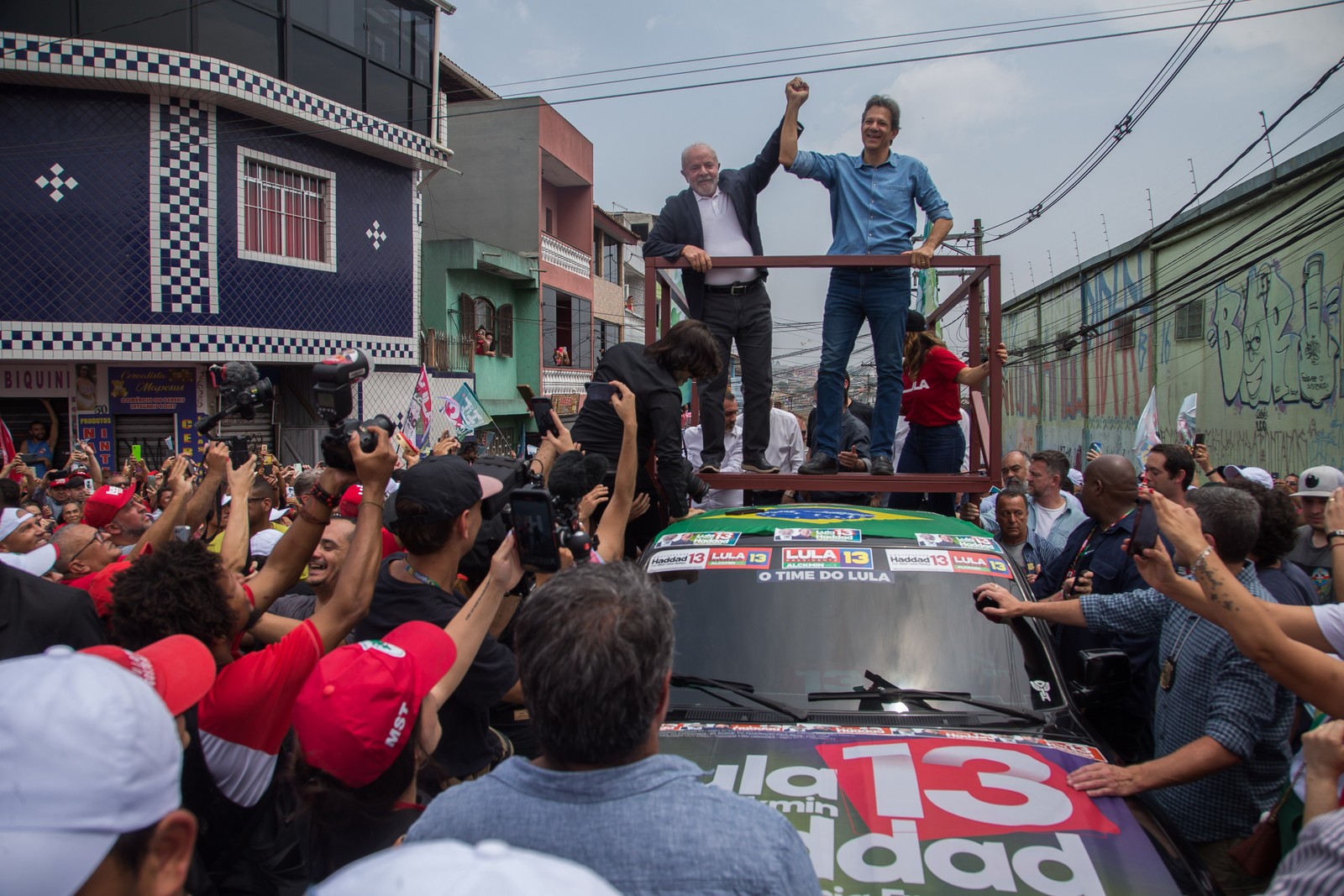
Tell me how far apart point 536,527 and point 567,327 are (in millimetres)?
25416

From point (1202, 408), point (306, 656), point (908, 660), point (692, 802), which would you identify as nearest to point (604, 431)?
point (908, 660)

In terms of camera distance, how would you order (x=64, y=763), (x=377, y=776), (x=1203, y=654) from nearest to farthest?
(x=64, y=763) < (x=377, y=776) < (x=1203, y=654)

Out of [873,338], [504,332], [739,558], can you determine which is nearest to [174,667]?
[739,558]

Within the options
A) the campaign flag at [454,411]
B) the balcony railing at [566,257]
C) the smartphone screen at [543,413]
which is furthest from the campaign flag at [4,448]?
the balcony railing at [566,257]

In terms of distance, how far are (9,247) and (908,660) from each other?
45.0 feet

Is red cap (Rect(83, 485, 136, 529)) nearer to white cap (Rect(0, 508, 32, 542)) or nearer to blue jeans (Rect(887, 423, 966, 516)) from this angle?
white cap (Rect(0, 508, 32, 542))

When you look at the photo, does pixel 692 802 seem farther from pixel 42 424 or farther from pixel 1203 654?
pixel 42 424

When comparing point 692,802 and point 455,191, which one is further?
point 455,191

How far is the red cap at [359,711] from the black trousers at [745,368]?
3194 millimetres

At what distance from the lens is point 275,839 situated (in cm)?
242

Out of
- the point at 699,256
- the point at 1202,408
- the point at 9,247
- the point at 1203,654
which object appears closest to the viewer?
the point at 1203,654

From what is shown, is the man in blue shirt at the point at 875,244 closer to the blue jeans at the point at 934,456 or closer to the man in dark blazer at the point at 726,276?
the man in dark blazer at the point at 726,276

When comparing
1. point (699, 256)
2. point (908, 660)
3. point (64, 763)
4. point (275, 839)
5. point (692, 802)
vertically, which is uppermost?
point (699, 256)

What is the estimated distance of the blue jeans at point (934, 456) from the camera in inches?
231
